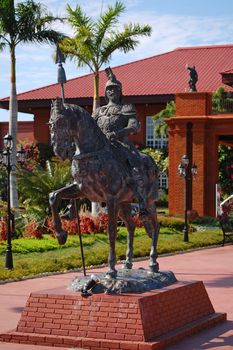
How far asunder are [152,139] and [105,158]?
39647 millimetres

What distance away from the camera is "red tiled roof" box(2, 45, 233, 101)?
48812 mm

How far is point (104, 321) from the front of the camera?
9414 millimetres

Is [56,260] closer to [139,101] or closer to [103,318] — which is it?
[103,318]

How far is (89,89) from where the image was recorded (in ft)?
167

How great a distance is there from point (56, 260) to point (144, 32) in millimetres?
14084

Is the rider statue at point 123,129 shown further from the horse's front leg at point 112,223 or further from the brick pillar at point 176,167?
the brick pillar at point 176,167

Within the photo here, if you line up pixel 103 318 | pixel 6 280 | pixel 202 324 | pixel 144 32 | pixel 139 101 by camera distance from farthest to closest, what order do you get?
pixel 139 101
pixel 144 32
pixel 6 280
pixel 202 324
pixel 103 318

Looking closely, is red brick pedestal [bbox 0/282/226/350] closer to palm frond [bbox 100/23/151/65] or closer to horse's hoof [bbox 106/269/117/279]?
horse's hoof [bbox 106/269/117/279]

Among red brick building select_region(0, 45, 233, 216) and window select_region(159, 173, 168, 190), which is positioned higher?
red brick building select_region(0, 45, 233, 216)

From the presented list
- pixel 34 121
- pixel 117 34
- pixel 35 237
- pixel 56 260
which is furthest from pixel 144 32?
pixel 34 121

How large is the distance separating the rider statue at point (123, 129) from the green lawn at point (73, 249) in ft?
21.9

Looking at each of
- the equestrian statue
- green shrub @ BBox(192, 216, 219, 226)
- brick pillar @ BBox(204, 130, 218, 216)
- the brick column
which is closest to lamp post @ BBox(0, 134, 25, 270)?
the equestrian statue

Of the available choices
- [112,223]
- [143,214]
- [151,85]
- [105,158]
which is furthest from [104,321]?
[151,85]

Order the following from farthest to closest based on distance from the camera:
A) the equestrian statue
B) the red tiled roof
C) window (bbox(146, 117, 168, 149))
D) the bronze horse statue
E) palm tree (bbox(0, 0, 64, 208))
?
window (bbox(146, 117, 168, 149)) → the red tiled roof → palm tree (bbox(0, 0, 64, 208)) → the bronze horse statue → the equestrian statue
